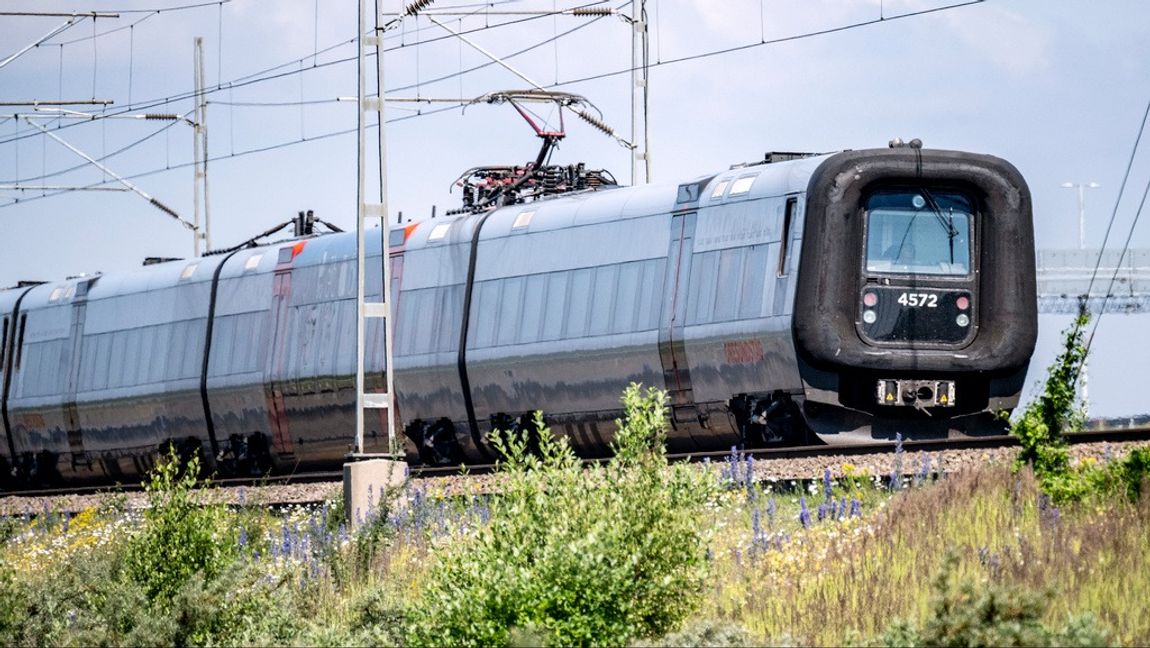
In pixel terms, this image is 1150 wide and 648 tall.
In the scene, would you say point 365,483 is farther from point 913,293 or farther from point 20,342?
point 20,342

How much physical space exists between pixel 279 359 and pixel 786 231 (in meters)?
10.5

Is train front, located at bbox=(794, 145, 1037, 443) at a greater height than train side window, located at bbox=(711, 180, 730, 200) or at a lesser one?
lesser

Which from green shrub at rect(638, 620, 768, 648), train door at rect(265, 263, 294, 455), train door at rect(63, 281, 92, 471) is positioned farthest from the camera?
train door at rect(63, 281, 92, 471)

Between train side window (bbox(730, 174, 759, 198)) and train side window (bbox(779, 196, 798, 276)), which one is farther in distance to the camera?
train side window (bbox(730, 174, 759, 198))

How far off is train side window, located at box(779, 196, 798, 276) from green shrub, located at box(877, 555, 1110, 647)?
11372mm

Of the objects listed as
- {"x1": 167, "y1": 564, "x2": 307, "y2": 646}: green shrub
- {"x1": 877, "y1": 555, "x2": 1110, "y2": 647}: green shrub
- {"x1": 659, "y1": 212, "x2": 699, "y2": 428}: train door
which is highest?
{"x1": 659, "y1": 212, "x2": 699, "y2": 428}: train door

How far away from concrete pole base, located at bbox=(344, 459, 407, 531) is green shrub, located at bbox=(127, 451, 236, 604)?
2.03 meters

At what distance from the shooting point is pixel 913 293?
20422 mm

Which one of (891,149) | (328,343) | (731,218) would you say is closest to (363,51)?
(731,218)

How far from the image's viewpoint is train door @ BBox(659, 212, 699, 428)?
21672mm

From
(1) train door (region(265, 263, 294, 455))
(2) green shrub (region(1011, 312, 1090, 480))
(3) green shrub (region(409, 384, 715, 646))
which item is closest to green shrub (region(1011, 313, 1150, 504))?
(2) green shrub (region(1011, 312, 1090, 480))

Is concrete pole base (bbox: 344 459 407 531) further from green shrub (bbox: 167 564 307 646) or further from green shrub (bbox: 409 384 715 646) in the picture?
green shrub (bbox: 409 384 715 646)

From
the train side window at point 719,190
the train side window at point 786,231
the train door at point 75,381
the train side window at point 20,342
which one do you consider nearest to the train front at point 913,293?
the train side window at point 786,231

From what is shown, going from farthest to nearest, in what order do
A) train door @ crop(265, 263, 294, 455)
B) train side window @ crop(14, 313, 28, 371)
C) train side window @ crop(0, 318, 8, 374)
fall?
1. train side window @ crop(0, 318, 8, 374)
2. train side window @ crop(14, 313, 28, 371)
3. train door @ crop(265, 263, 294, 455)
